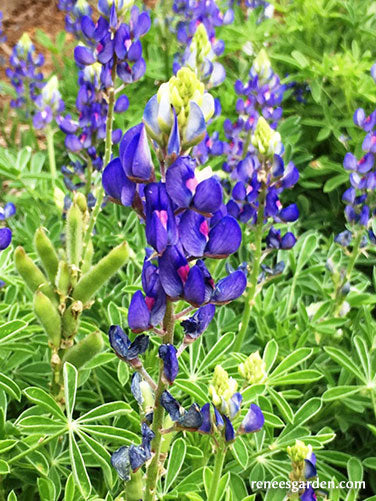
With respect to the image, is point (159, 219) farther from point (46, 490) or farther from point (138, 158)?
point (46, 490)

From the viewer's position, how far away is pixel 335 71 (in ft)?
11.0

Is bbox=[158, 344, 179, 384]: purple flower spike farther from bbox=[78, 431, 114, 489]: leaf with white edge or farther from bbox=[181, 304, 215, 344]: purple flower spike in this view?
bbox=[78, 431, 114, 489]: leaf with white edge

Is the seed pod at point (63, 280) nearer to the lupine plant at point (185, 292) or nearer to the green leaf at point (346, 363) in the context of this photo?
the lupine plant at point (185, 292)

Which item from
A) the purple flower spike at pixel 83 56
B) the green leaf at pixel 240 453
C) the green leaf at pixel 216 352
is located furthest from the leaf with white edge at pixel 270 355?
the purple flower spike at pixel 83 56

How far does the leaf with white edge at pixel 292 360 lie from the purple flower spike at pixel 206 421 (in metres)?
0.66

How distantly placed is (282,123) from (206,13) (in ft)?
2.48

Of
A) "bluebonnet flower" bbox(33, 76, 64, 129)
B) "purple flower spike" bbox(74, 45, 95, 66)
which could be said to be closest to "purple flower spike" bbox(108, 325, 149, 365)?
"purple flower spike" bbox(74, 45, 95, 66)

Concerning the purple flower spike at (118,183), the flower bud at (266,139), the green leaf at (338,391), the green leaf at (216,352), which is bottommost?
the green leaf at (338,391)

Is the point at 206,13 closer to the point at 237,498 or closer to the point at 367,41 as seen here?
the point at 367,41

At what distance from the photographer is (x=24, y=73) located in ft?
11.4

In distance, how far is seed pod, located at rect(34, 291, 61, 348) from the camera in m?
1.41

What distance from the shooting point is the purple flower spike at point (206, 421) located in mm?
1168

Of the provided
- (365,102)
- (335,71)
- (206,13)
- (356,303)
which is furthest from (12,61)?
(356,303)

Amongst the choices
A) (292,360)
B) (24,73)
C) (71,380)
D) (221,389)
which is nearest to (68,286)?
(71,380)
